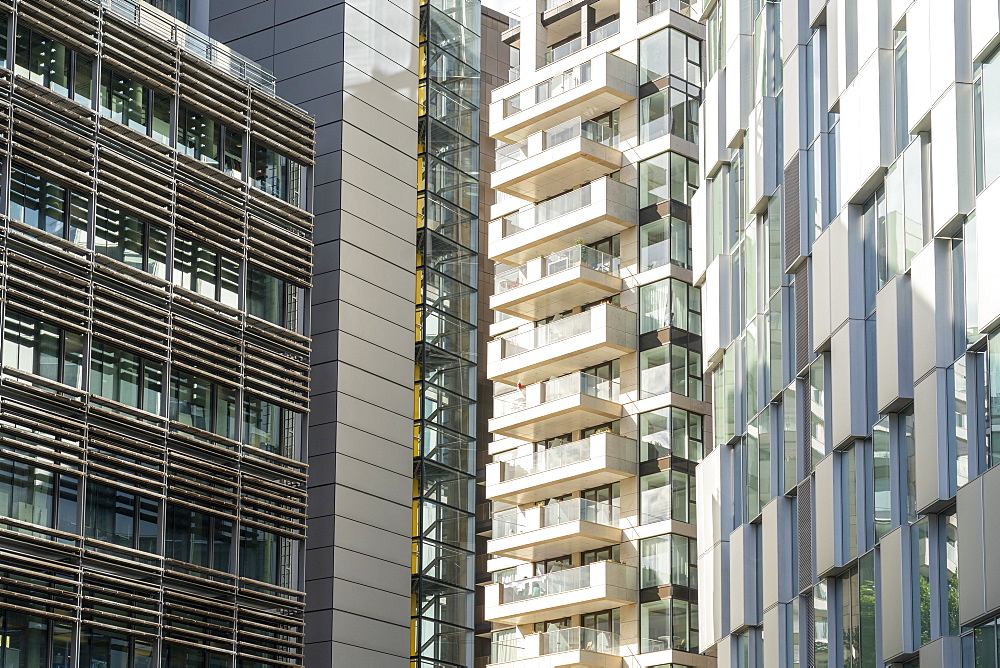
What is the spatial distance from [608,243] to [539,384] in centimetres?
707

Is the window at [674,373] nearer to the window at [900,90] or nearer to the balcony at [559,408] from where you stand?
the balcony at [559,408]

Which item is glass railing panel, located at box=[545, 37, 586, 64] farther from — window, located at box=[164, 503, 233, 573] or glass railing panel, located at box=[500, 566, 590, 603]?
window, located at box=[164, 503, 233, 573]

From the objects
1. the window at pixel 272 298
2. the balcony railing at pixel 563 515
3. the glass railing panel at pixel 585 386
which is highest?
the glass railing panel at pixel 585 386

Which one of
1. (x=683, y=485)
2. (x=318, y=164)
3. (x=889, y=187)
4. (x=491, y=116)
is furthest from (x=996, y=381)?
(x=491, y=116)

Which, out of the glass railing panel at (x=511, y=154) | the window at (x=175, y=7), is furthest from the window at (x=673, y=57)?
the window at (x=175, y=7)

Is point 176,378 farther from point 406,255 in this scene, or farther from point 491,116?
point 491,116

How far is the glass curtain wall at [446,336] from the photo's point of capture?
5859 cm

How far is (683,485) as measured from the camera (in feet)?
215

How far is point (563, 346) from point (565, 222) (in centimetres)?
559

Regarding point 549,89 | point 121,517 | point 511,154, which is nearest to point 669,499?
point 511,154

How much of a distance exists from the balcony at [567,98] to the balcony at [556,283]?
6915 mm

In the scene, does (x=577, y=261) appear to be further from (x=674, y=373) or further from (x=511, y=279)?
(x=674, y=373)

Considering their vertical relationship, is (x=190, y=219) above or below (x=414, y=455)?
above

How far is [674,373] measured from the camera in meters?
67.2
